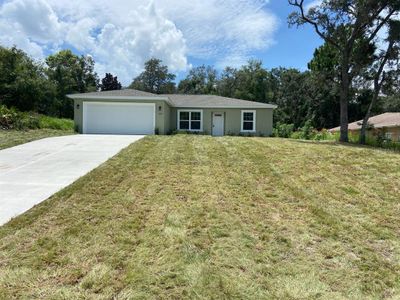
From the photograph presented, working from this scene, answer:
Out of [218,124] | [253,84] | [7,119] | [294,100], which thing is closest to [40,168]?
[7,119]

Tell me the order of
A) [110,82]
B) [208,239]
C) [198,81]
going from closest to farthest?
[208,239] → [110,82] → [198,81]

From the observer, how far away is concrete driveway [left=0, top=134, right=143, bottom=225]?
5.94 metres

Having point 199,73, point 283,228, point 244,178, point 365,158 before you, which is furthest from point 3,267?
point 199,73

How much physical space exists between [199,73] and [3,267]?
49.8 m

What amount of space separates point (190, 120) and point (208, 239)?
19.6 meters

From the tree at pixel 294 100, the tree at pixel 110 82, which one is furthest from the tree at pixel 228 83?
the tree at pixel 110 82

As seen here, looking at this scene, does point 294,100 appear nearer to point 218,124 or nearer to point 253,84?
point 253,84

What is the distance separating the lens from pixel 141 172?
26.2 ft

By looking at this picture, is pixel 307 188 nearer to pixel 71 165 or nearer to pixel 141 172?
pixel 141 172

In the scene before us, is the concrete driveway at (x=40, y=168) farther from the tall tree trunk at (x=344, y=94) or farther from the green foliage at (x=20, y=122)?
the tall tree trunk at (x=344, y=94)

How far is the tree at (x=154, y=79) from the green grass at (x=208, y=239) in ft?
150

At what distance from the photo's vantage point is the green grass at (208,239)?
→ 3.28m

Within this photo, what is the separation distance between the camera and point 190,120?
23.7 metres

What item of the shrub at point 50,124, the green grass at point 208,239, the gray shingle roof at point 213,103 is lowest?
the green grass at point 208,239
